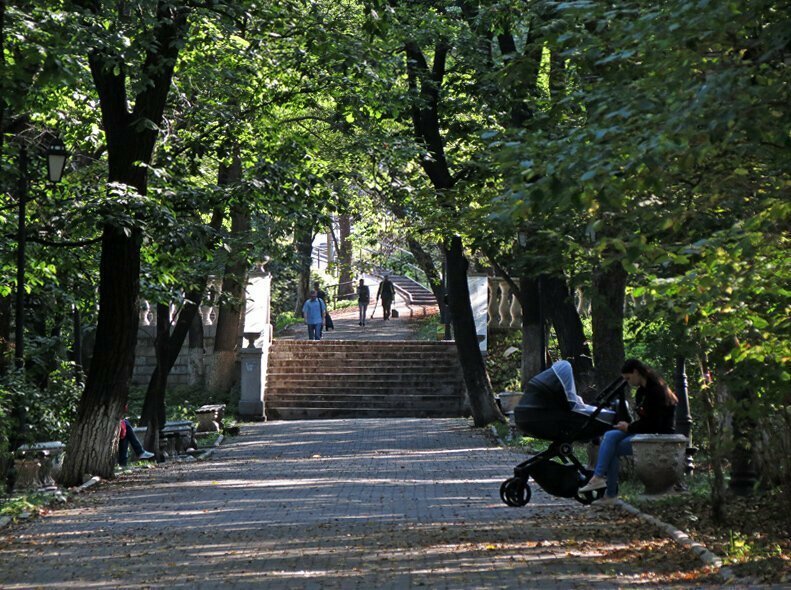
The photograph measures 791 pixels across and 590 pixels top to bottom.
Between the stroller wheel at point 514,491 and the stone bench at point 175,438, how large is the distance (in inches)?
440

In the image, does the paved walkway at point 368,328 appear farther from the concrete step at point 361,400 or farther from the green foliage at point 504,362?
the green foliage at point 504,362

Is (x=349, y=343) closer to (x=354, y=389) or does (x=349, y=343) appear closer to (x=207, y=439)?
(x=354, y=389)

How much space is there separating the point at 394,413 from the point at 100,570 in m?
22.0

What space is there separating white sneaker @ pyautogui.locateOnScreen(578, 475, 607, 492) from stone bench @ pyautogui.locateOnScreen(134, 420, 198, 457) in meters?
11.8

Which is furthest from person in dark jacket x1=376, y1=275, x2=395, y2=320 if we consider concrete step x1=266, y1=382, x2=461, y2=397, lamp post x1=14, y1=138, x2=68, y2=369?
lamp post x1=14, y1=138, x2=68, y2=369

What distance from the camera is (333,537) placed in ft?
36.2

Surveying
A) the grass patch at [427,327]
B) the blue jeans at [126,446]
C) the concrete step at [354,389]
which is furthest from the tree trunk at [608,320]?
the grass patch at [427,327]

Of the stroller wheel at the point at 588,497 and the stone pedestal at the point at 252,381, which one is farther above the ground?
the stone pedestal at the point at 252,381

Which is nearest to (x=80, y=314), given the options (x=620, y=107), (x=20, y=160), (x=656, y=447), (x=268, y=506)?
(x=20, y=160)

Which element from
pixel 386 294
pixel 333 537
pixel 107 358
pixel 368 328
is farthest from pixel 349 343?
pixel 333 537

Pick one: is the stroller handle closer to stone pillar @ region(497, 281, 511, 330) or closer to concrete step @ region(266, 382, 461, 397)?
concrete step @ region(266, 382, 461, 397)

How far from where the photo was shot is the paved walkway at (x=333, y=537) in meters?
8.90

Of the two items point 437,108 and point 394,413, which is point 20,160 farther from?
point 394,413

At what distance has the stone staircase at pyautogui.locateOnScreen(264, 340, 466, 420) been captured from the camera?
31688 mm
